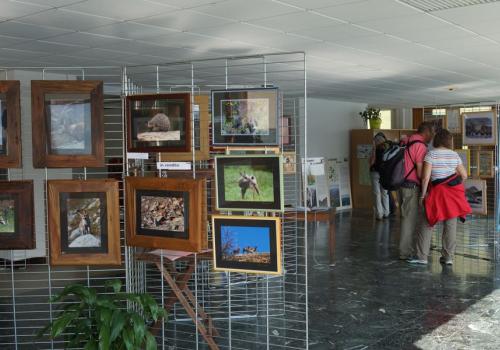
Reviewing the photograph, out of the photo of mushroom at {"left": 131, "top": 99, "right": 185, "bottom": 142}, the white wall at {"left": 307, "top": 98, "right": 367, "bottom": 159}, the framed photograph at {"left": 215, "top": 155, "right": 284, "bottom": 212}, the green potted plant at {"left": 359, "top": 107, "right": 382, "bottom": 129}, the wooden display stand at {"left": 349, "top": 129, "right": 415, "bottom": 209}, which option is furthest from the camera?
the green potted plant at {"left": 359, "top": 107, "right": 382, "bottom": 129}

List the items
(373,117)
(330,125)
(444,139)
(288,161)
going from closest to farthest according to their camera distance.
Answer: (288,161) < (444,139) < (330,125) < (373,117)

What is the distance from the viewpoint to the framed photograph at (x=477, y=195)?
744 cm

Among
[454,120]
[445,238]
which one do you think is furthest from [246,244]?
[454,120]

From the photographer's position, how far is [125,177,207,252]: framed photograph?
10.0 feet

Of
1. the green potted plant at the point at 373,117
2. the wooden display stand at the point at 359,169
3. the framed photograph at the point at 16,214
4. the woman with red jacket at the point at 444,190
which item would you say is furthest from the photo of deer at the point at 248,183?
the green potted plant at the point at 373,117

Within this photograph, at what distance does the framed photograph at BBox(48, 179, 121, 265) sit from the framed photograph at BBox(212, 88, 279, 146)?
700mm

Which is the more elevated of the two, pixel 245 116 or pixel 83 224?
pixel 245 116

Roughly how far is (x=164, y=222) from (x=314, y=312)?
2.10 metres

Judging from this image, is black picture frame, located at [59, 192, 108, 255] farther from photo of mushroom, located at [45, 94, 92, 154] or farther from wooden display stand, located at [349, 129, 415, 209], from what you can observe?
wooden display stand, located at [349, 129, 415, 209]

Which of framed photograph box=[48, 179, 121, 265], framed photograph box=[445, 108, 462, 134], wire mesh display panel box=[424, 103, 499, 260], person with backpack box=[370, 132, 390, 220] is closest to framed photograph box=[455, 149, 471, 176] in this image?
wire mesh display panel box=[424, 103, 499, 260]

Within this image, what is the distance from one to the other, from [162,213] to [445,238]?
14.7 feet

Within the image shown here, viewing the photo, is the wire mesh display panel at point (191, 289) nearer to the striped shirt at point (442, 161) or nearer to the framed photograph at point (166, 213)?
the framed photograph at point (166, 213)

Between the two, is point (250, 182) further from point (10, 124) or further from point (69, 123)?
point (10, 124)

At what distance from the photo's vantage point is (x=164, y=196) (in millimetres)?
3154
